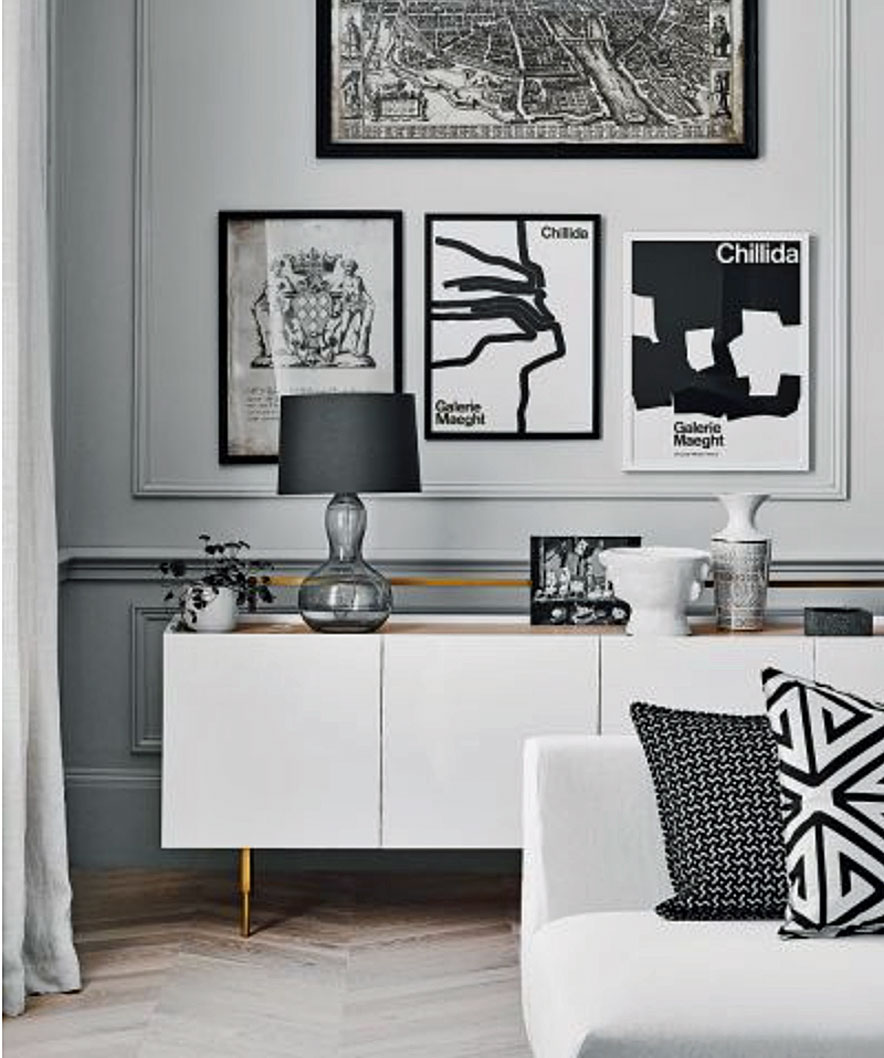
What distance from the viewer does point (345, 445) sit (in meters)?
3.42

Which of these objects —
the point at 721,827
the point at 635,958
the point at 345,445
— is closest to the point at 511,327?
the point at 345,445

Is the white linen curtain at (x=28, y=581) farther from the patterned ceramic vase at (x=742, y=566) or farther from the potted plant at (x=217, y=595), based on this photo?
the patterned ceramic vase at (x=742, y=566)

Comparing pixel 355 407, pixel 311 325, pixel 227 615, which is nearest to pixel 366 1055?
pixel 227 615

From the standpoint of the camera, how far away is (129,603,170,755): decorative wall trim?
158 inches

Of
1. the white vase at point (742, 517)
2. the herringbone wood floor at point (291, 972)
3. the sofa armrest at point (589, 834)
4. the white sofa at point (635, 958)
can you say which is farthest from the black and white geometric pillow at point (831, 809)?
the white vase at point (742, 517)

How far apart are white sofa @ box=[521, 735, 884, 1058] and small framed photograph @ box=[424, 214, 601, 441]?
4.91 feet

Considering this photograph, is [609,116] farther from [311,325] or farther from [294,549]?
[294,549]

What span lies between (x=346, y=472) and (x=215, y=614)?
43 centimetres

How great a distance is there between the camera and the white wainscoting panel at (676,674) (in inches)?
137

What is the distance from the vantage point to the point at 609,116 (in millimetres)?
3955

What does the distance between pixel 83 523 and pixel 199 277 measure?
658 millimetres

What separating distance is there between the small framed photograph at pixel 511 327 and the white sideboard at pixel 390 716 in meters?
0.70

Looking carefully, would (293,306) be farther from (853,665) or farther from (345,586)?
(853,665)

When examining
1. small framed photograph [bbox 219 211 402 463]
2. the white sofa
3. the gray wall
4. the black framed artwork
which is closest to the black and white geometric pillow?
the white sofa
